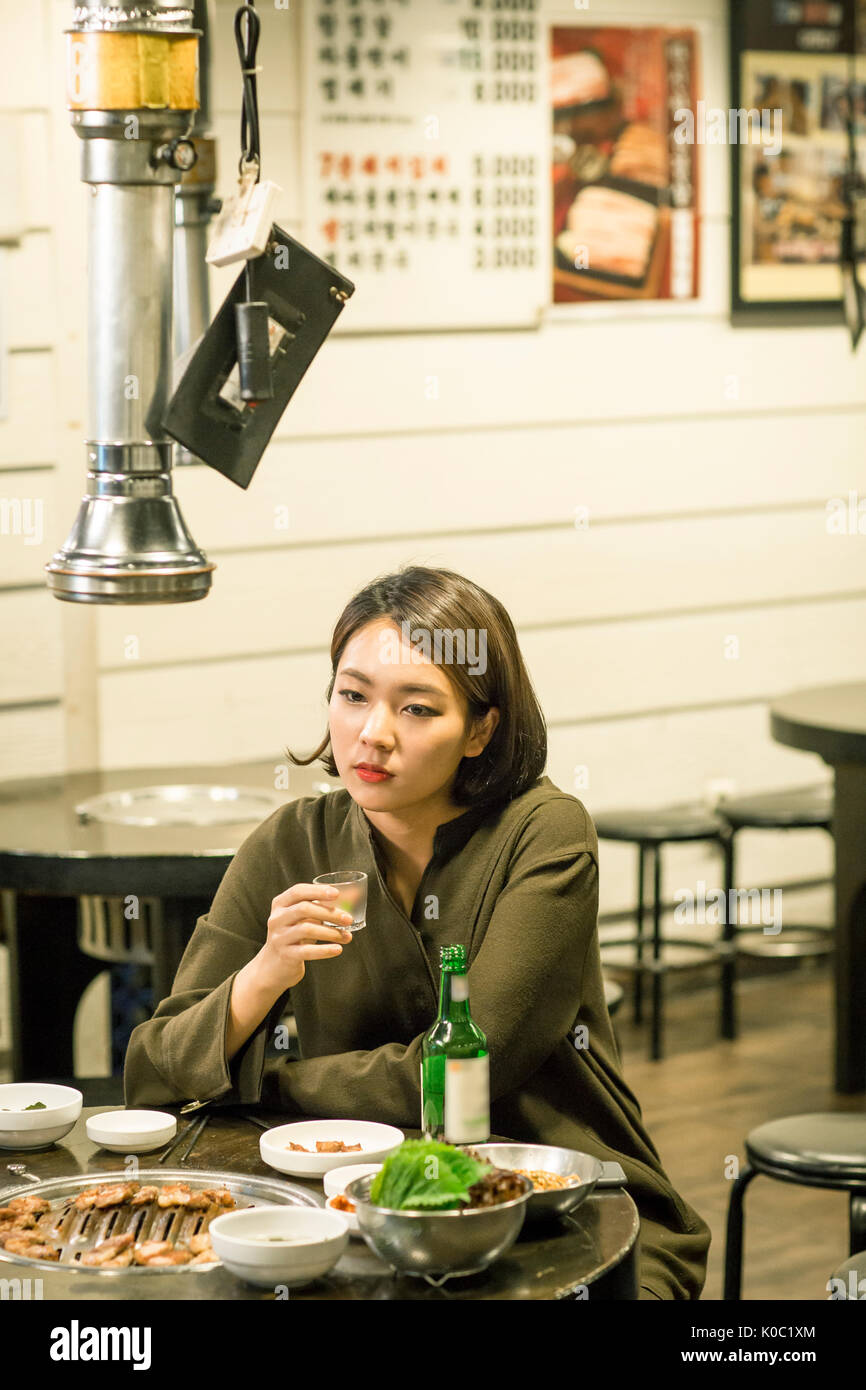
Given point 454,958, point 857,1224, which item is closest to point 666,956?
point 857,1224

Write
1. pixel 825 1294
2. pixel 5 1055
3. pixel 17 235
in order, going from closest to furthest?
1. pixel 825 1294
2. pixel 17 235
3. pixel 5 1055

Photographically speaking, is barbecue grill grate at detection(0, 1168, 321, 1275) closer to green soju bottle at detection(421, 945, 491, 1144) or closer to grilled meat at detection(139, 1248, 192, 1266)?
grilled meat at detection(139, 1248, 192, 1266)

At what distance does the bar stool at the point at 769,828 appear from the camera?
525 cm

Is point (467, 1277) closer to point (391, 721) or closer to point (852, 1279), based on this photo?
point (391, 721)

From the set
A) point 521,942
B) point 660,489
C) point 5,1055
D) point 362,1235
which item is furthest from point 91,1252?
point 660,489

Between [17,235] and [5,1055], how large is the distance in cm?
202

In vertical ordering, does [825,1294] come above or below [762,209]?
below

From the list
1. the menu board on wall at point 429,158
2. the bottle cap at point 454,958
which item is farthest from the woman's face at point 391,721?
the menu board on wall at point 429,158

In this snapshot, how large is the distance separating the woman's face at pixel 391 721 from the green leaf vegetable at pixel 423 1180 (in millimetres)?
583

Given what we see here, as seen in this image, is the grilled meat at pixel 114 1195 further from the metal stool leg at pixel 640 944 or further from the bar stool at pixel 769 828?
the metal stool leg at pixel 640 944

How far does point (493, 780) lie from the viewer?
2.34 meters

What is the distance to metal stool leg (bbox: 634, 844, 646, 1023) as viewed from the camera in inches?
207

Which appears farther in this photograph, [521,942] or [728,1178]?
[728,1178]

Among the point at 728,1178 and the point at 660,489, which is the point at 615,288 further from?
the point at 728,1178
